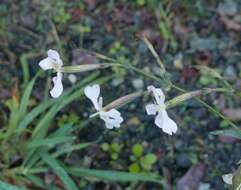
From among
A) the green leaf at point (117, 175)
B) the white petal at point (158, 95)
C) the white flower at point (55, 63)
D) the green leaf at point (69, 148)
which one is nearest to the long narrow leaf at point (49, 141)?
the green leaf at point (69, 148)

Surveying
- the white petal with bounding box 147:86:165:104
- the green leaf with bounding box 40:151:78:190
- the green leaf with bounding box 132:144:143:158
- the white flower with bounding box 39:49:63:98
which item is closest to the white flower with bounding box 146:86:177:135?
the white petal with bounding box 147:86:165:104

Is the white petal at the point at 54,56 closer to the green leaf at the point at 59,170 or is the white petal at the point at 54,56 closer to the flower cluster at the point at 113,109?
the flower cluster at the point at 113,109

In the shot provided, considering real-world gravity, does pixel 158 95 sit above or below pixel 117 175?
above

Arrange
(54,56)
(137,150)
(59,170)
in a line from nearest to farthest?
1. (54,56)
2. (59,170)
3. (137,150)

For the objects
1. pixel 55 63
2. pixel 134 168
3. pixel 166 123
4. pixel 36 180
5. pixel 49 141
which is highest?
pixel 55 63

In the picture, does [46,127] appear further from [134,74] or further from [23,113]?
[134,74]

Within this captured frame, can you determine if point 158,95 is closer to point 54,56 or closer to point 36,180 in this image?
point 54,56

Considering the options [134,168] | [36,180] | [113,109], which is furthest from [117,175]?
[113,109]

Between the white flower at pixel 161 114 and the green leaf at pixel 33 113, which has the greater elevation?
the white flower at pixel 161 114
